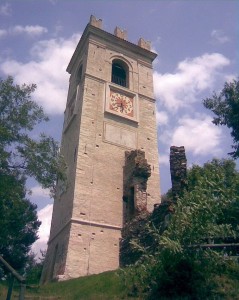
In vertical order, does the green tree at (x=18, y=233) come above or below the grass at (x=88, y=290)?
above

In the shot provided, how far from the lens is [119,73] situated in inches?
1160

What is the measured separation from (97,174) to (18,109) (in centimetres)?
818

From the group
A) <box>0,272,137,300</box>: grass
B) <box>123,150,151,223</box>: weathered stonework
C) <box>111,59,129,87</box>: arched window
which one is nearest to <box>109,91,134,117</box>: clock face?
<box>111,59,129,87</box>: arched window

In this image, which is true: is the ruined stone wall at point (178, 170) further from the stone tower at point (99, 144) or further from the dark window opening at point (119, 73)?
the dark window opening at point (119, 73)

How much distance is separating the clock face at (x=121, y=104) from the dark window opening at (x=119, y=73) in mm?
2256

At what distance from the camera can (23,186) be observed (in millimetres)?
15227

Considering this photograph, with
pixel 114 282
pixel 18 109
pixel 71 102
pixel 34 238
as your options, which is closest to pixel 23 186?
pixel 18 109

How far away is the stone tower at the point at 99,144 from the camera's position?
19672 millimetres

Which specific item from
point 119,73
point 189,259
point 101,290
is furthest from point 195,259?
point 119,73

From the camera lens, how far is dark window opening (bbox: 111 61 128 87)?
28656 mm

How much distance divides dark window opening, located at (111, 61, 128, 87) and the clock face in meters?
2.26

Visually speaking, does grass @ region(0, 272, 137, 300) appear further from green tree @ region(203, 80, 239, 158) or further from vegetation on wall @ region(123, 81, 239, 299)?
green tree @ region(203, 80, 239, 158)

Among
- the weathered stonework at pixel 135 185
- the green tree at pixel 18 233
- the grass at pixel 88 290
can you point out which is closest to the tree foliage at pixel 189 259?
the grass at pixel 88 290

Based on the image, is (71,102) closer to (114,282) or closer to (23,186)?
(23,186)
